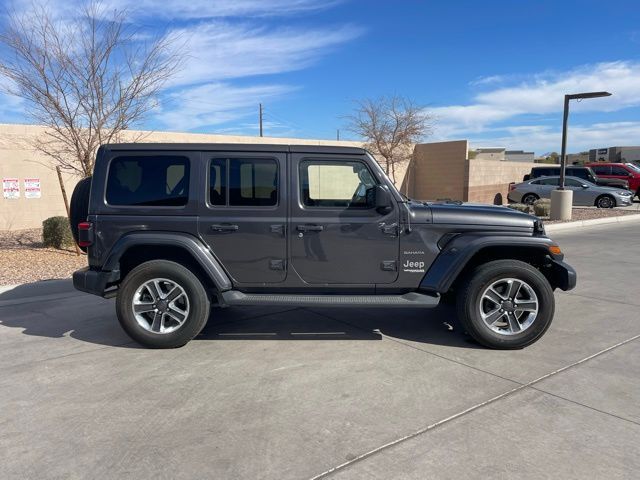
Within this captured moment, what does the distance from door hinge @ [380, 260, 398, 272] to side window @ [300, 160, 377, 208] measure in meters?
0.56

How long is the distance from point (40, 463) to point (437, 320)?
13.6ft

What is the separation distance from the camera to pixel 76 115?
9.30 meters

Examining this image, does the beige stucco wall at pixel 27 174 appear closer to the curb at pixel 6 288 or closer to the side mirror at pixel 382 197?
the curb at pixel 6 288

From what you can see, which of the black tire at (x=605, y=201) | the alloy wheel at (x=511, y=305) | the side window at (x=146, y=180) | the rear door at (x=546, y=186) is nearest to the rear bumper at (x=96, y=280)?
the side window at (x=146, y=180)

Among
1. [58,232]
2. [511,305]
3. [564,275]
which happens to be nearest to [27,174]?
[58,232]

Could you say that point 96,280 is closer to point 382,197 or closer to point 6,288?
point 382,197

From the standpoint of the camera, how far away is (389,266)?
479 centimetres

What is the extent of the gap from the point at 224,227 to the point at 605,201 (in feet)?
69.9

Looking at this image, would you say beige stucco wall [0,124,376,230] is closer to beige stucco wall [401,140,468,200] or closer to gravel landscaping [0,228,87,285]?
gravel landscaping [0,228,87,285]

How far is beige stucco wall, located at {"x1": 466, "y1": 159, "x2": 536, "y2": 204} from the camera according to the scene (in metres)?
24.5

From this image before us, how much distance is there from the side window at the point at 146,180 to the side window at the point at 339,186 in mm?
1186

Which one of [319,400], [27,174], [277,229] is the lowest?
[319,400]

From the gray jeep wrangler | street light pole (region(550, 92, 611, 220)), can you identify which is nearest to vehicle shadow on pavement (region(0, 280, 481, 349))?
the gray jeep wrangler

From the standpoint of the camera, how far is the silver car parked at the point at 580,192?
21.2m
